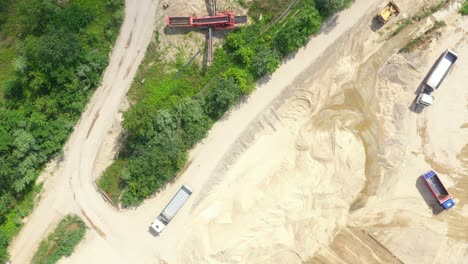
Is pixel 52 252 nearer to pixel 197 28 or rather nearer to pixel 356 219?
pixel 197 28

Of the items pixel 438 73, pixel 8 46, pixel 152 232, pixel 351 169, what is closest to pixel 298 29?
pixel 438 73

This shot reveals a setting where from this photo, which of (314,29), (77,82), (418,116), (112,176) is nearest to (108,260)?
(112,176)

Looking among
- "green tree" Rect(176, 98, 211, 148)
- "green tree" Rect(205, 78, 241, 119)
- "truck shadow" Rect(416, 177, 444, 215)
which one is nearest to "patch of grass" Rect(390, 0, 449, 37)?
"truck shadow" Rect(416, 177, 444, 215)

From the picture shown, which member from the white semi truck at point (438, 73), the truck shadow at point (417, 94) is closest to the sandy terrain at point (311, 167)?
the truck shadow at point (417, 94)

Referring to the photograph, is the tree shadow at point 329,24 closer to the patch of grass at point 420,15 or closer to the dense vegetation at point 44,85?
the patch of grass at point 420,15

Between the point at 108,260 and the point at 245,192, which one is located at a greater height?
the point at 245,192

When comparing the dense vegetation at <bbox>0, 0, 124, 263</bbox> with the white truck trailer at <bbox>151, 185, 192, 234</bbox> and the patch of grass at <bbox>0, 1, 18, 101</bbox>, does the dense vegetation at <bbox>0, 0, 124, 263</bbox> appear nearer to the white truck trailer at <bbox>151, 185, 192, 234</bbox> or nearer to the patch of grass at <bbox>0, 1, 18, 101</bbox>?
the patch of grass at <bbox>0, 1, 18, 101</bbox>

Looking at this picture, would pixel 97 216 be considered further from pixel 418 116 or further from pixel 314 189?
pixel 418 116

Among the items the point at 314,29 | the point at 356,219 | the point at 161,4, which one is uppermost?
the point at 161,4
